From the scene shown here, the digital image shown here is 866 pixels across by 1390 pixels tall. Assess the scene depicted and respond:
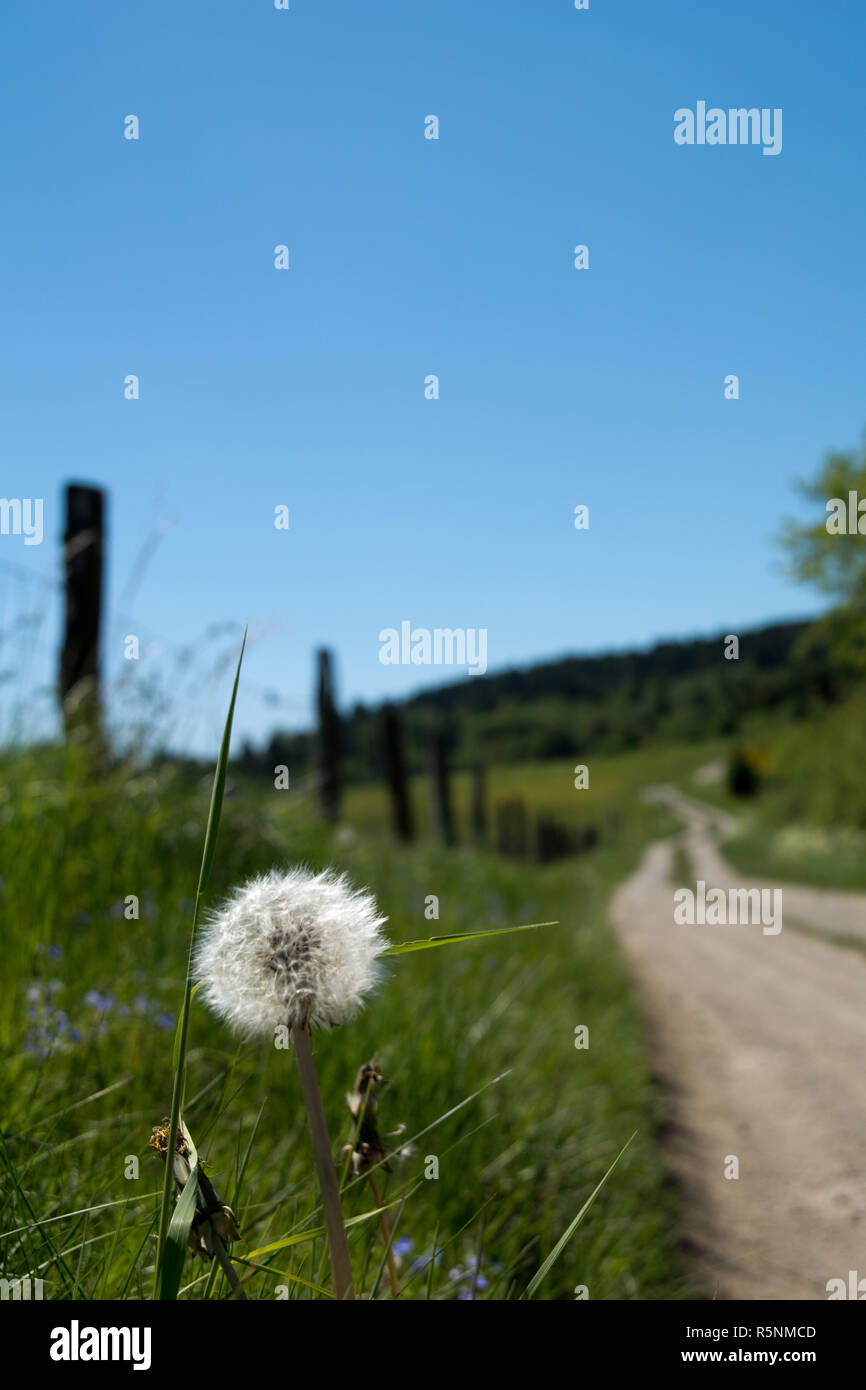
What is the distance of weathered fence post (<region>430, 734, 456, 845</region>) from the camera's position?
18.3 metres

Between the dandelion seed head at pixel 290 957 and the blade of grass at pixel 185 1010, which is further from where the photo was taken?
the dandelion seed head at pixel 290 957

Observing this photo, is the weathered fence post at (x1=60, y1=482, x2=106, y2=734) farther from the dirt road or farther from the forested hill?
the forested hill

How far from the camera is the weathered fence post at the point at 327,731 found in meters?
10.8

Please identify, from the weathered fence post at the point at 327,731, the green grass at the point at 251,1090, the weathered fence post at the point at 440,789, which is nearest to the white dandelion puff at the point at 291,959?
the green grass at the point at 251,1090

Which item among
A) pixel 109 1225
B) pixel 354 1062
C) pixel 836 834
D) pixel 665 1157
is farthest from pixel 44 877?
pixel 836 834

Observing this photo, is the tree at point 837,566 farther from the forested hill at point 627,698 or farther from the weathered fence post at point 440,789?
the weathered fence post at point 440,789

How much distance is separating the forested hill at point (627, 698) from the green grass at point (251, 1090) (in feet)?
55.5

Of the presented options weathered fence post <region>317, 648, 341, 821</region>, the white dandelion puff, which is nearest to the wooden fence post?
weathered fence post <region>317, 648, 341, 821</region>

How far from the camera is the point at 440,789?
18.6 m

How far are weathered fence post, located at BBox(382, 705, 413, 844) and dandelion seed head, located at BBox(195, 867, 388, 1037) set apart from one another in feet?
44.3

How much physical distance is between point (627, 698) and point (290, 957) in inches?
3196

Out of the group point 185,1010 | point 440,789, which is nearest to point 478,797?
point 440,789
